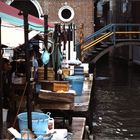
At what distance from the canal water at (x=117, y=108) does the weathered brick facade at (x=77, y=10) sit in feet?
15.6

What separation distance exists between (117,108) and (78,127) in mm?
7660

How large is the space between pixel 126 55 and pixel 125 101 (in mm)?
20343

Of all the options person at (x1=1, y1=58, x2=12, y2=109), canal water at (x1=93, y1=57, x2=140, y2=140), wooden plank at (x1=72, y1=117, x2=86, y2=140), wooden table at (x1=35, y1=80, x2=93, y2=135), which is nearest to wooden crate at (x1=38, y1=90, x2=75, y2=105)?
wooden table at (x1=35, y1=80, x2=93, y2=135)

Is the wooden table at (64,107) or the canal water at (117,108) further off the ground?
the wooden table at (64,107)

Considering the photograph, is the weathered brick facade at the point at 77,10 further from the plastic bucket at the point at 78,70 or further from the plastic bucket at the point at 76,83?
the plastic bucket at the point at 76,83

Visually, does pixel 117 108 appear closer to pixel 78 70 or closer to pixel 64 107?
pixel 78 70

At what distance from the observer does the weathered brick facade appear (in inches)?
1185

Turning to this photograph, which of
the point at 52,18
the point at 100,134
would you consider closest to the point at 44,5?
the point at 52,18

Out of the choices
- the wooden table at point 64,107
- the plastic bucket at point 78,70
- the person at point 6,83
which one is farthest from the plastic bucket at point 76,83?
the plastic bucket at point 78,70

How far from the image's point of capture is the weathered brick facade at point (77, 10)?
30.1 meters

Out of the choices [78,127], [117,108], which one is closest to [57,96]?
[78,127]

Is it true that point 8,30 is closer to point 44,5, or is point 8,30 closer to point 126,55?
point 44,5

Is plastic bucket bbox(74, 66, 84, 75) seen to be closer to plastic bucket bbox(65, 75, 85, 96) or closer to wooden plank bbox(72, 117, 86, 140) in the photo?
plastic bucket bbox(65, 75, 85, 96)

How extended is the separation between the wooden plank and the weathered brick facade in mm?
20469
